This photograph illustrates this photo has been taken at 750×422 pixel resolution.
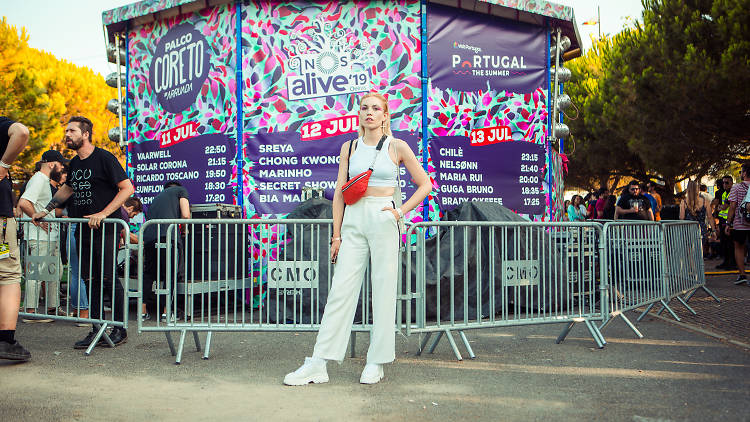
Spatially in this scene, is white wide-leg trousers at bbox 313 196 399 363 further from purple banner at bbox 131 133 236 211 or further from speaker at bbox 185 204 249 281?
purple banner at bbox 131 133 236 211

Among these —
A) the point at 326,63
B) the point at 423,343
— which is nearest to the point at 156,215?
the point at 326,63

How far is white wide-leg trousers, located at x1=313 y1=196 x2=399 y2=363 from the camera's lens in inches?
182

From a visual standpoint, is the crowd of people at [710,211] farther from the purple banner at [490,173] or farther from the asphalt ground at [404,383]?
the asphalt ground at [404,383]

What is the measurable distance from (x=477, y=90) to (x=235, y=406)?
21.1ft

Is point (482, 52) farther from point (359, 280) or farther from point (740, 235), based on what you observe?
point (359, 280)

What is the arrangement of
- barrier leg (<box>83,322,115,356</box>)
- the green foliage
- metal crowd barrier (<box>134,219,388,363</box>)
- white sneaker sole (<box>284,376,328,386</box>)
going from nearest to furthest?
white sneaker sole (<box>284,376,328,386</box>)
metal crowd barrier (<box>134,219,388,363</box>)
barrier leg (<box>83,322,115,356</box>)
the green foliage

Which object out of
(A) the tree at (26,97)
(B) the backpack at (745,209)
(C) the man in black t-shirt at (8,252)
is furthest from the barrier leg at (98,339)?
(A) the tree at (26,97)

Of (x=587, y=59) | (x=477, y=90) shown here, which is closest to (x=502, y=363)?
(x=477, y=90)

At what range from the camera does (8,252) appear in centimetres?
525

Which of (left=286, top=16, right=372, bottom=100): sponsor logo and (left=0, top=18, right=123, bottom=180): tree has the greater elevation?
(left=0, top=18, right=123, bottom=180): tree

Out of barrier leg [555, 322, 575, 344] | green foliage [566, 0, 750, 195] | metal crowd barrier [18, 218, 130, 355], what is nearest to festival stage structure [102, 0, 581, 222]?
metal crowd barrier [18, 218, 130, 355]

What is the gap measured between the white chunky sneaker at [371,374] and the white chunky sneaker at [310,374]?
0.88 feet

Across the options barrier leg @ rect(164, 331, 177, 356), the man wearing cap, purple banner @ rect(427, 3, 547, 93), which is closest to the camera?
barrier leg @ rect(164, 331, 177, 356)

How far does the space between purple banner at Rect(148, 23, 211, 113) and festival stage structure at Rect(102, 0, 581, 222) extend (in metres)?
0.02
